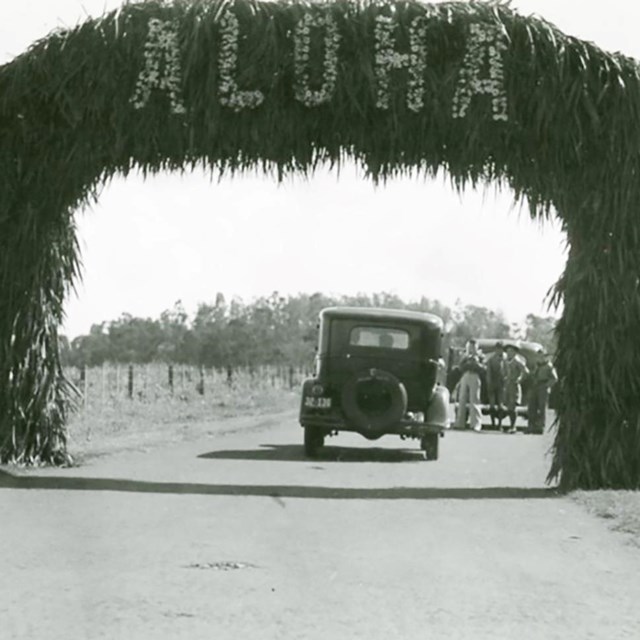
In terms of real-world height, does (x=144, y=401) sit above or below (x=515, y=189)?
below

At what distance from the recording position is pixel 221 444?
21.0m

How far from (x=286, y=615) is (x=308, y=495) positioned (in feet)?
19.3

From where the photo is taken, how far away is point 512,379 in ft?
87.2

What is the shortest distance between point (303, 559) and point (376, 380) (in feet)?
29.4

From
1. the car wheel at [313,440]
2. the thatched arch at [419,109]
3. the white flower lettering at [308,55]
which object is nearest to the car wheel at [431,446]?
the car wheel at [313,440]

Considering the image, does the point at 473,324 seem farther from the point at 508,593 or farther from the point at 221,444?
the point at 508,593

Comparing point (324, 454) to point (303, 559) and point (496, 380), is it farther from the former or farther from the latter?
point (303, 559)

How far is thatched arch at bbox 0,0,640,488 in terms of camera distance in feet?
42.8

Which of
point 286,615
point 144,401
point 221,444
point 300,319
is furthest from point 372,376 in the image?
point 300,319

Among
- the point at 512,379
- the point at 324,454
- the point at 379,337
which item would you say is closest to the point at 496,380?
the point at 512,379

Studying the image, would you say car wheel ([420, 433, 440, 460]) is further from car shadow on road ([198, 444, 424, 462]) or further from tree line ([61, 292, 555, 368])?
tree line ([61, 292, 555, 368])

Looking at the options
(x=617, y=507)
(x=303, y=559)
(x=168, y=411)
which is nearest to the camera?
(x=303, y=559)

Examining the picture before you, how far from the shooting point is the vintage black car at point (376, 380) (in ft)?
57.8

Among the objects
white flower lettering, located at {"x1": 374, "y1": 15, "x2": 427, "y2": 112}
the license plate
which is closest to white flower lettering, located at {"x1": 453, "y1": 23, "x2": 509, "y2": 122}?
white flower lettering, located at {"x1": 374, "y1": 15, "x2": 427, "y2": 112}
